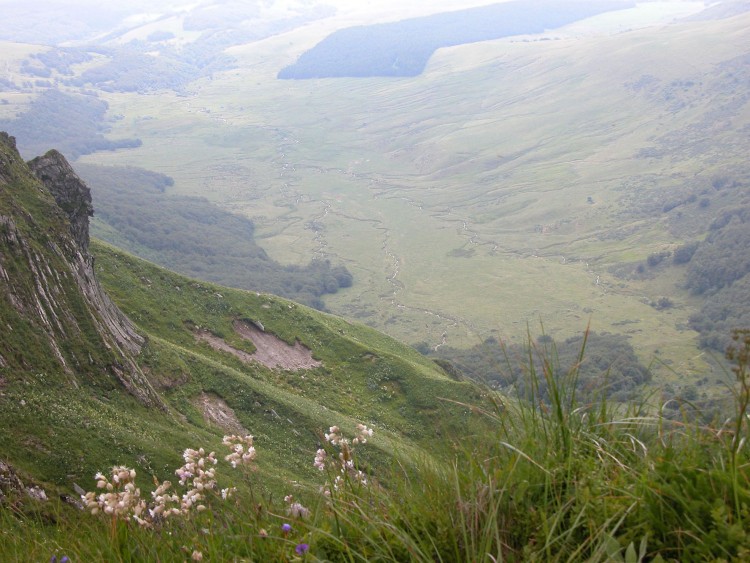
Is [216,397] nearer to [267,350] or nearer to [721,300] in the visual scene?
[267,350]

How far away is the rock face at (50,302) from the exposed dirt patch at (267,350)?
1450 cm

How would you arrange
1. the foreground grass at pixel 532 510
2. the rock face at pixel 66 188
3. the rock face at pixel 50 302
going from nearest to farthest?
the foreground grass at pixel 532 510
the rock face at pixel 50 302
the rock face at pixel 66 188

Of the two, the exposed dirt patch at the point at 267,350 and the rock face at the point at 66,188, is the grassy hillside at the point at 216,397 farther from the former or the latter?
the rock face at the point at 66,188

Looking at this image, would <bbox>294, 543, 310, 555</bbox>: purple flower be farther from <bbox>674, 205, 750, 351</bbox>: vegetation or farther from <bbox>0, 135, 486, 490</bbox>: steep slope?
<bbox>674, 205, 750, 351</bbox>: vegetation

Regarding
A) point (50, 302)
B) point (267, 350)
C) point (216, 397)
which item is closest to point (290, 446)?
point (216, 397)

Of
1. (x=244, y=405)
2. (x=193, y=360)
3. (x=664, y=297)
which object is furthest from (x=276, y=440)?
(x=664, y=297)

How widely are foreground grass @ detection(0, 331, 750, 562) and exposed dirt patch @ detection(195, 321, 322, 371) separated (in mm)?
54960

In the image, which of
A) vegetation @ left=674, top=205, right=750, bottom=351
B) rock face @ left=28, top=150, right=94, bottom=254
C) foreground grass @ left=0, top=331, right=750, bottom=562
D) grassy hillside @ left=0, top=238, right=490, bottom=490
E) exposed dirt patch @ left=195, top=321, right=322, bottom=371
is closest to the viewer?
foreground grass @ left=0, top=331, right=750, bottom=562

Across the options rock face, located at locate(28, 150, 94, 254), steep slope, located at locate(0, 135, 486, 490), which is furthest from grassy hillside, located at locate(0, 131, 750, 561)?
rock face, located at locate(28, 150, 94, 254)

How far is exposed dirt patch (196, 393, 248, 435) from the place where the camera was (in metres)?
44.5

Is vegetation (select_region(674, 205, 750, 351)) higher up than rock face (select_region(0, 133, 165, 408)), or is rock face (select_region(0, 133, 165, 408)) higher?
rock face (select_region(0, 133, 165, 408))

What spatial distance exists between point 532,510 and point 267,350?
60.7 metres

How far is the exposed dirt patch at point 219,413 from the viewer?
44.5 metres

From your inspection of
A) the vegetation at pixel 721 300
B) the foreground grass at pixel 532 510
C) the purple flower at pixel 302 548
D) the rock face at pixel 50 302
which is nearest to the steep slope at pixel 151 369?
the rock face at pixel 50 302
